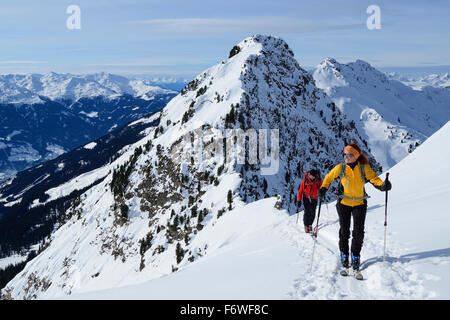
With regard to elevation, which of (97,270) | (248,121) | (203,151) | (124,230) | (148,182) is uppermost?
(248,121)

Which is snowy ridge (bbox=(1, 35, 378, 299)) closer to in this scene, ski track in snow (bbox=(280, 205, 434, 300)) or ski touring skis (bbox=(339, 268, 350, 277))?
ski track in snow (bbox=(280, 205, 434, 300))

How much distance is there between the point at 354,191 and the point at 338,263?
266cm

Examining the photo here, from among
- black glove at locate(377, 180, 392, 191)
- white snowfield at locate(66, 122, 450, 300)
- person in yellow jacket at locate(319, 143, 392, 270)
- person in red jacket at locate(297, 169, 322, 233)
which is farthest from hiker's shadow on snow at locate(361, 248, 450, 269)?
person in red jacket at locate(297, 169, 322, 233)

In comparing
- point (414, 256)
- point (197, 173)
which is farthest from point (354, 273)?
point (197, 173)

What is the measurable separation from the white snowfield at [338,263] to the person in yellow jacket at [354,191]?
939 mm

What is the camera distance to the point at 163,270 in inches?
2293

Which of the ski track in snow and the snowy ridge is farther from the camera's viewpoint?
the snowy ridge

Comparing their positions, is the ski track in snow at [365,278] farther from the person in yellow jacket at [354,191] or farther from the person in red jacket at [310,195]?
the person in red jacket at [310,195]

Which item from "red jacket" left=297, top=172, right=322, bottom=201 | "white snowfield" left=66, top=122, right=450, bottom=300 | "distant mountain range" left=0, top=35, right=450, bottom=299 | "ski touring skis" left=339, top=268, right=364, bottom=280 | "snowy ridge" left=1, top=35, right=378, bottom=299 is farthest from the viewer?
"distant mountain range" left=0, top=35, right=450, bottom=299

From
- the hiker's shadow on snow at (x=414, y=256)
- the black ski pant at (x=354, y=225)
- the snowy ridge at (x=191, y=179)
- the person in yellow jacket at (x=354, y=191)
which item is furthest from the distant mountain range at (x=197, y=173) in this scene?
the person in yellow jacket at (x=354, y=191)

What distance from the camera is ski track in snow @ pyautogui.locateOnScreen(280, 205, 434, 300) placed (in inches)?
295
